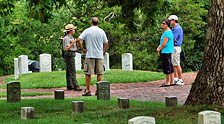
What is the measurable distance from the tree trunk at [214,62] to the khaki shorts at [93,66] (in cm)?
446

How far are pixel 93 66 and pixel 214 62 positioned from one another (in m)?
4.79

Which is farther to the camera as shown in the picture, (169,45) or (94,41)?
(169,45)

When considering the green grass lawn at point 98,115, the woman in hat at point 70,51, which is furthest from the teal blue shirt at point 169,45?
the green grass lawn at point 98,115

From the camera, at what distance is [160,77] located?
20.5 m

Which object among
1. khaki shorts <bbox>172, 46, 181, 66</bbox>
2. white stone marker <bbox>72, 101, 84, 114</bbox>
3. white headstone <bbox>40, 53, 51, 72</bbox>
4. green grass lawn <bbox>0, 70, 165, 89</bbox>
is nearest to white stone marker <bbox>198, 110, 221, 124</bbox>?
white stone marker <bbox>72, 101, 84, 114</bbox>

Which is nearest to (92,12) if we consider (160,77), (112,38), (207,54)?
(112,38)

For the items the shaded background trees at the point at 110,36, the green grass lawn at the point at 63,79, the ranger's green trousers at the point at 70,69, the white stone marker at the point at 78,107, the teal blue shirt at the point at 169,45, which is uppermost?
the shaded background trees at the point at 110,36

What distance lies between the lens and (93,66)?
13.1 metres

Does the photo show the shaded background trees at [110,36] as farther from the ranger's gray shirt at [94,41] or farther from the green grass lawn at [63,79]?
the ranger's gray shirt at [94,41]

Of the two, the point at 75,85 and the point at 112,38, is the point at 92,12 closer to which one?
the point at 112,38

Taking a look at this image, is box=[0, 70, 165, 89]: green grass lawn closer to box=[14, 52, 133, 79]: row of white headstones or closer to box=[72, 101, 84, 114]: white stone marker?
box=[14, 52, 133, 79]: row of white headstones

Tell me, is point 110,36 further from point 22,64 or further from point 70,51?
point 70,51

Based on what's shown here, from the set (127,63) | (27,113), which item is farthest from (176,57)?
(127,63)

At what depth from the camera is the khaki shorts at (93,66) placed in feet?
42.9
